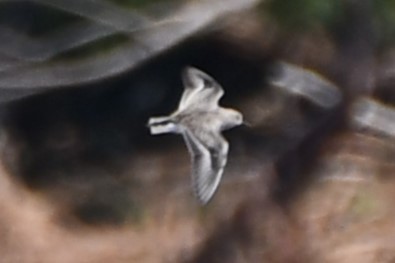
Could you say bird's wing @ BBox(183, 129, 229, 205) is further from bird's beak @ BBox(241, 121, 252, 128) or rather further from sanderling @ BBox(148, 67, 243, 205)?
bird's beak @ BBox(241, 121, 252, 128)

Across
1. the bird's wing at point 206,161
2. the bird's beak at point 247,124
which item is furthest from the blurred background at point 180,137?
the bird's wing at point 206,161

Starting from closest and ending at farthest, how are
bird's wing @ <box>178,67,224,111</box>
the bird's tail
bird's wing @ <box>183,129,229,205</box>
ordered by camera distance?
bird's wing @ <box>183,129,229,205</box> → bird's wing @ <box>178,67,224,111</box> → the bird's tail

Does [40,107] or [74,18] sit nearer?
[74,18]

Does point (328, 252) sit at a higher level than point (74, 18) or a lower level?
lower

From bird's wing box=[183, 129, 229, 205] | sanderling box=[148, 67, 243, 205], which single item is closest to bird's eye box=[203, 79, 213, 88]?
sanderling box=[148, 67, 243, 205]

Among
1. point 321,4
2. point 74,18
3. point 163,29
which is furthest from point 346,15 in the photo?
point 74,18

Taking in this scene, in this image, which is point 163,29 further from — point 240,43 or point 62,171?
point 62,171

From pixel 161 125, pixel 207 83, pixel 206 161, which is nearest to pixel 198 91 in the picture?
pixel 207 83
